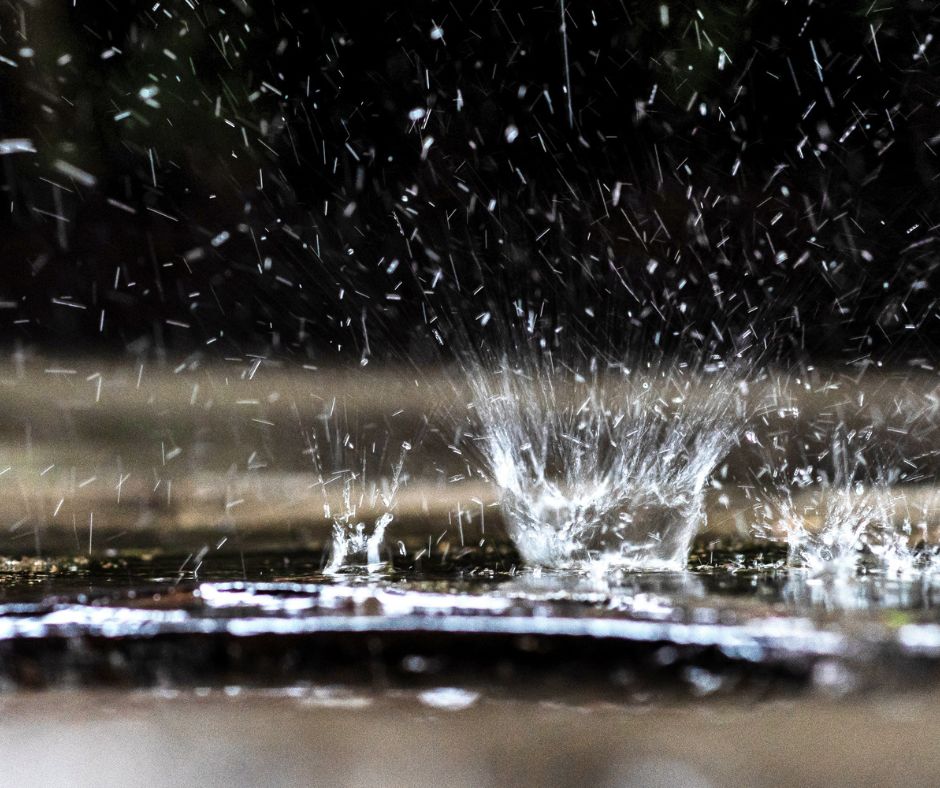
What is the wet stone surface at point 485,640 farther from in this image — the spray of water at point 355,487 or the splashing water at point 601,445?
the spray of water at point 355,487

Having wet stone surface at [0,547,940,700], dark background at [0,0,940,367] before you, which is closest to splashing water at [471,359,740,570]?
dark background at [0,0,940,367]

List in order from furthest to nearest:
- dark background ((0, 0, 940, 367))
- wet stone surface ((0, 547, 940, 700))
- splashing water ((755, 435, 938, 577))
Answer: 1. dark background ((0, 0, 940, 367))
2. splashing water ((755, 435, 938, 577))
3. wet stone surface ((0, 547, 940, 700))

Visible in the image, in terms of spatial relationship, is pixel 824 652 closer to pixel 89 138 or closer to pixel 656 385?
pixel 656 385

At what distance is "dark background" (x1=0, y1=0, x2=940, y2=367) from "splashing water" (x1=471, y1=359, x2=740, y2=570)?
0.46ft

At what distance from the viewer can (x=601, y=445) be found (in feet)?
6.62

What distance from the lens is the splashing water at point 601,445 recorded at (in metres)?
1.62

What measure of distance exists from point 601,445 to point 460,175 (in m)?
0.62

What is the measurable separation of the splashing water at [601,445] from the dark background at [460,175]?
0.14 meters

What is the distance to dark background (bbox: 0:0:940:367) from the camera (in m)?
1.90

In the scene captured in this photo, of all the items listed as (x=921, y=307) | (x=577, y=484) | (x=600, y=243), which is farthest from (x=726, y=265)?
(x=577, y=484)

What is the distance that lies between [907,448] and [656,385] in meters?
0.51

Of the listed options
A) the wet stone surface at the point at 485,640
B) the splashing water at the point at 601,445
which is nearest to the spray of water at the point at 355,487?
the splashing water at the point at 601,445

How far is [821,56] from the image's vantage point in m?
1.87

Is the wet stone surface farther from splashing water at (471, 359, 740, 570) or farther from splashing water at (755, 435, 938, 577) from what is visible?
splashing water at (471, 359, 740, 570)
